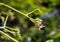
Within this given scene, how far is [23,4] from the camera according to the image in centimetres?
263

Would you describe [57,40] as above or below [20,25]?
below

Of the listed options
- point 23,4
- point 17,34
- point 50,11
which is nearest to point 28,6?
point 23,4

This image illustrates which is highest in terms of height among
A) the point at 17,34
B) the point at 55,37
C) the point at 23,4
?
the point at 23,4

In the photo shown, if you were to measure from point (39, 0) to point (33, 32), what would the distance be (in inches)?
14.8

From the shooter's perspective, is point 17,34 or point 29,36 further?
point 29,36

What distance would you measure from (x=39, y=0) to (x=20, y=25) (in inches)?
15.1

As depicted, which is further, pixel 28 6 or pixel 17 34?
pixel 28 6

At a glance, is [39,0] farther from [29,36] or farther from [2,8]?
[2,8]

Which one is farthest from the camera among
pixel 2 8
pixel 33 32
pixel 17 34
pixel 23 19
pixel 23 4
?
pixel 33 32

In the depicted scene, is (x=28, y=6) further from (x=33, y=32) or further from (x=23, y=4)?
(x=33, y=32)

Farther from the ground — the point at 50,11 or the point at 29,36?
the point at 50,11

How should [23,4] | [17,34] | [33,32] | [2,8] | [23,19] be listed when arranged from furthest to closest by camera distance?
1. [33,32]
2. [23,19]
3. [23,4]
4. [2,8]
5. [17,34]

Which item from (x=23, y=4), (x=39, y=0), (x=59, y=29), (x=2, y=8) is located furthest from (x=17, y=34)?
(x=59, y=29)

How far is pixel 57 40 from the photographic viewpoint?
293 centimetres
